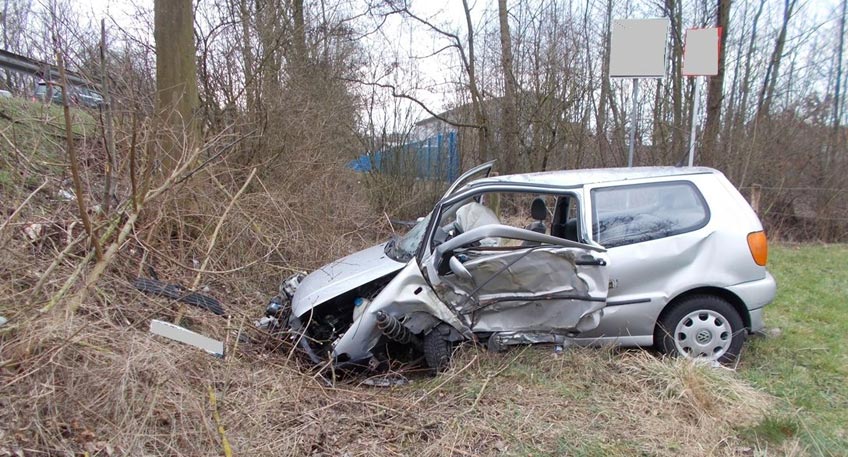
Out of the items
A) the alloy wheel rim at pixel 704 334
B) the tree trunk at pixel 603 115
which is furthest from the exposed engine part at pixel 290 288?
the tree trunk at pixel 603 115

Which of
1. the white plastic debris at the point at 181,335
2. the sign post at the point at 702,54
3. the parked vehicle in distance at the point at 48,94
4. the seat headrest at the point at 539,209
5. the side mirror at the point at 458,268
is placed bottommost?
the white plastic debris at the point at 181,335

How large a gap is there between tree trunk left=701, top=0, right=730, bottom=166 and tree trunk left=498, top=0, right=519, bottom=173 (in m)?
4.46

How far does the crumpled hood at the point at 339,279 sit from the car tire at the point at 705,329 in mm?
2259

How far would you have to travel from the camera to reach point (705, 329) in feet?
13.9

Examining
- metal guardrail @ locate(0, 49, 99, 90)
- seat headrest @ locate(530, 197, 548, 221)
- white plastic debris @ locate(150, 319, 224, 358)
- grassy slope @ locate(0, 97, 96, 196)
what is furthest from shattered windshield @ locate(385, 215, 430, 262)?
metal guardrail @ locate(0, 49, 99, 90)

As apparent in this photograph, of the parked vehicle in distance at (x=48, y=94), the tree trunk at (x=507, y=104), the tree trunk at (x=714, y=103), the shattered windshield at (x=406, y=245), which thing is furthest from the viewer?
the tree trunk at (x=714, y=103)

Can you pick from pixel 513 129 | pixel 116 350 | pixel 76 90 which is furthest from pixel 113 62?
pixel 513 129

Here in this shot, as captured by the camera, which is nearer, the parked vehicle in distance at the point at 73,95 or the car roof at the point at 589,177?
the car roof at the point at 589,177

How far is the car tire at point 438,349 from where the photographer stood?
4.03m

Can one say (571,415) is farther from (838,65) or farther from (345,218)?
(838,65)

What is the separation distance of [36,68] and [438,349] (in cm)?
601

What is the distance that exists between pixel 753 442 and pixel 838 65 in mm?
16747

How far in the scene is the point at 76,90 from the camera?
6344 millimetres

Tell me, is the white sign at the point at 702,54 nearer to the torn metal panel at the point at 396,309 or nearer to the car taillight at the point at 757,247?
the car taillight at the point at 757,247
